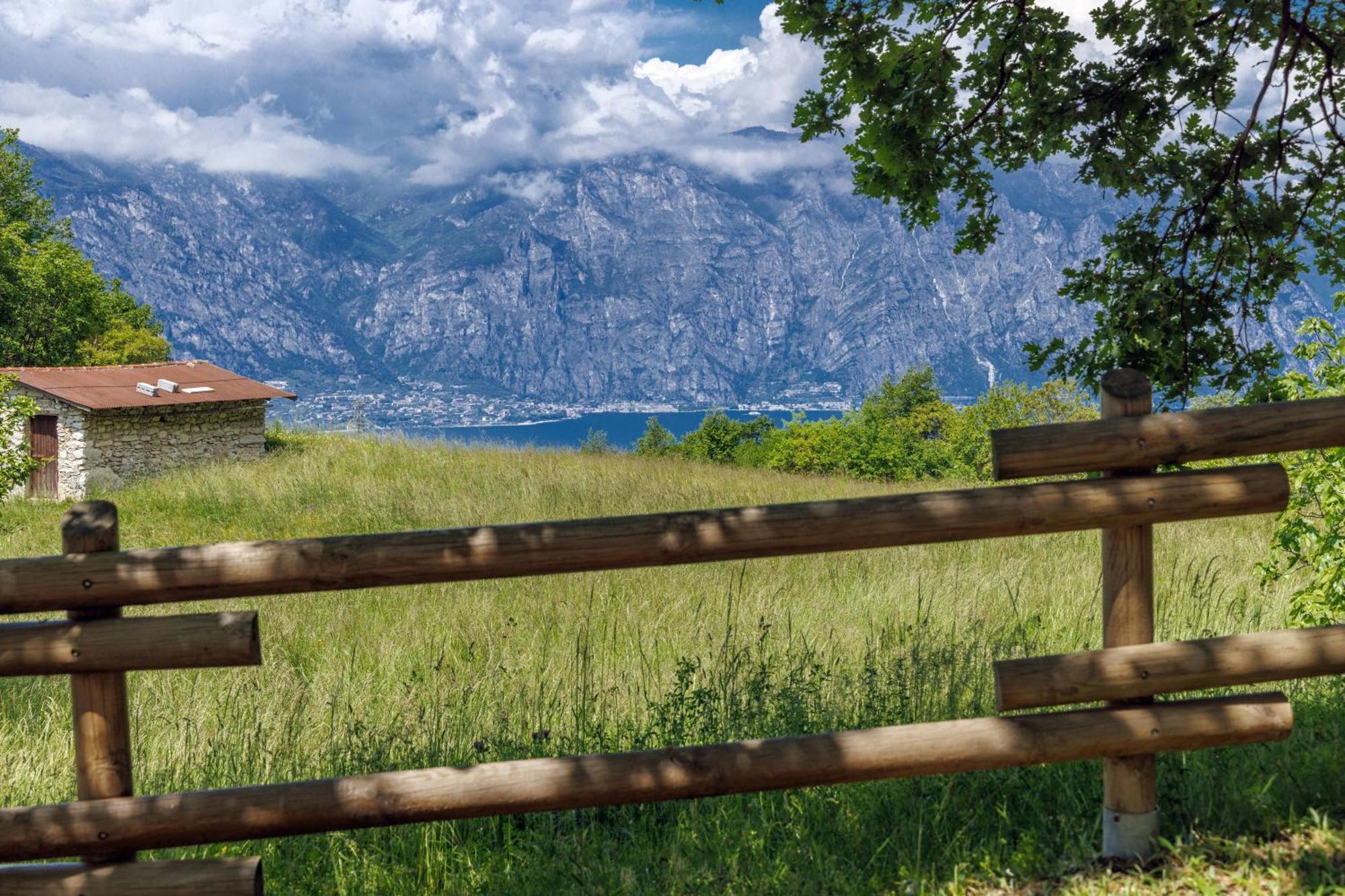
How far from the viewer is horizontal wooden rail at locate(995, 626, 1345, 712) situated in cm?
368

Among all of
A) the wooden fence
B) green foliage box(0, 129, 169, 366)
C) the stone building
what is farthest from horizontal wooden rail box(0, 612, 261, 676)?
green foliage box(0, 129, 169, 366)

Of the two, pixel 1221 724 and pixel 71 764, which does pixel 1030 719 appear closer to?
pixel 1221 724

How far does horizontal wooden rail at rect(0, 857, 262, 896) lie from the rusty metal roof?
31.1 meters

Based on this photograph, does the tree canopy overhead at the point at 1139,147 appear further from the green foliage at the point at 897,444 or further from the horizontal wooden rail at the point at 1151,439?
the green foliage at the point at 897,444

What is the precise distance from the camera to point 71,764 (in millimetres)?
5984

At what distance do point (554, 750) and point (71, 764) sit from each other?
2876 mm

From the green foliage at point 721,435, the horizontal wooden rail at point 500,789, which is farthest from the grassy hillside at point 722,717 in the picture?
the green foliage at point 721,435

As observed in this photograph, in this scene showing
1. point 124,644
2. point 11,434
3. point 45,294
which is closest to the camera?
point 124,644

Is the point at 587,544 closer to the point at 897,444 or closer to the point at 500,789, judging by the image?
the point at 500,789

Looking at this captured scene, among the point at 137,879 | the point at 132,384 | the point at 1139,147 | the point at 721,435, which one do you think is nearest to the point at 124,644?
the point at 137,879

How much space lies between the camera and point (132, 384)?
33.8 meters

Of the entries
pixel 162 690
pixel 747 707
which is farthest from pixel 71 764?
pixel 747 707

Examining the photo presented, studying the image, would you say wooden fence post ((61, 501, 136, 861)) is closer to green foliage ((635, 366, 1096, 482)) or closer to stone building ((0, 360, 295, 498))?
green foliage ((635, 366, 1096, 482))

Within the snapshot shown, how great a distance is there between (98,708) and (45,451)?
110 ft
